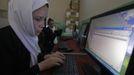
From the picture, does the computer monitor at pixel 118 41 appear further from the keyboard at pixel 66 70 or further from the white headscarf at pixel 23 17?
the white headscarf at pixel 23 17

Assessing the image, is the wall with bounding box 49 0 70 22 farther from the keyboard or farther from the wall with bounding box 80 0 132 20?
the keyboard

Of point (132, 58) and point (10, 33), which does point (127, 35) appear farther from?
point (10, 33)

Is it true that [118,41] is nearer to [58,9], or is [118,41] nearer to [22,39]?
[22,39]

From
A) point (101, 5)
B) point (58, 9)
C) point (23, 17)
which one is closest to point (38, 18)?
point (23, 17)

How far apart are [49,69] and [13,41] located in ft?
0.84

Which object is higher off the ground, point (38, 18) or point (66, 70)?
point (38, 18)

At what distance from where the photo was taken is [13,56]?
0.99 meters

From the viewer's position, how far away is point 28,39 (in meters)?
1.14

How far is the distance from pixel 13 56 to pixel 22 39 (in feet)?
0.46

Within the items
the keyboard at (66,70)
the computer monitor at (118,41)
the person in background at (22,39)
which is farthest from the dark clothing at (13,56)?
the computer monitor at (118,41)

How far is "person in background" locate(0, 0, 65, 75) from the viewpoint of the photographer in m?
0.97

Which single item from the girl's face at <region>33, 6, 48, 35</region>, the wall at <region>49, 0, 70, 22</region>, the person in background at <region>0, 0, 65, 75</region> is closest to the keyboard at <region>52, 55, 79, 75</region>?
the person in background at <region>0, 0, 65, 75</region>

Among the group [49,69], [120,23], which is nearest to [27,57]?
[49,69]

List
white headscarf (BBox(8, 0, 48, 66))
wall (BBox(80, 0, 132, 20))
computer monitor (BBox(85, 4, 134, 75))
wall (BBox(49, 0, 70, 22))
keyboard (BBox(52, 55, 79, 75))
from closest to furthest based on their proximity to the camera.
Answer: computer monitor (BBox(85, 4, 134, 75)) → keyboard (BBox(52, 55, 79, 75)) → white headscarf (BBox(8, 0, 48, 66)) → wall (BBox(80, 0, 132, 20)) → wall (BBox(49, 0, 70, 22))
